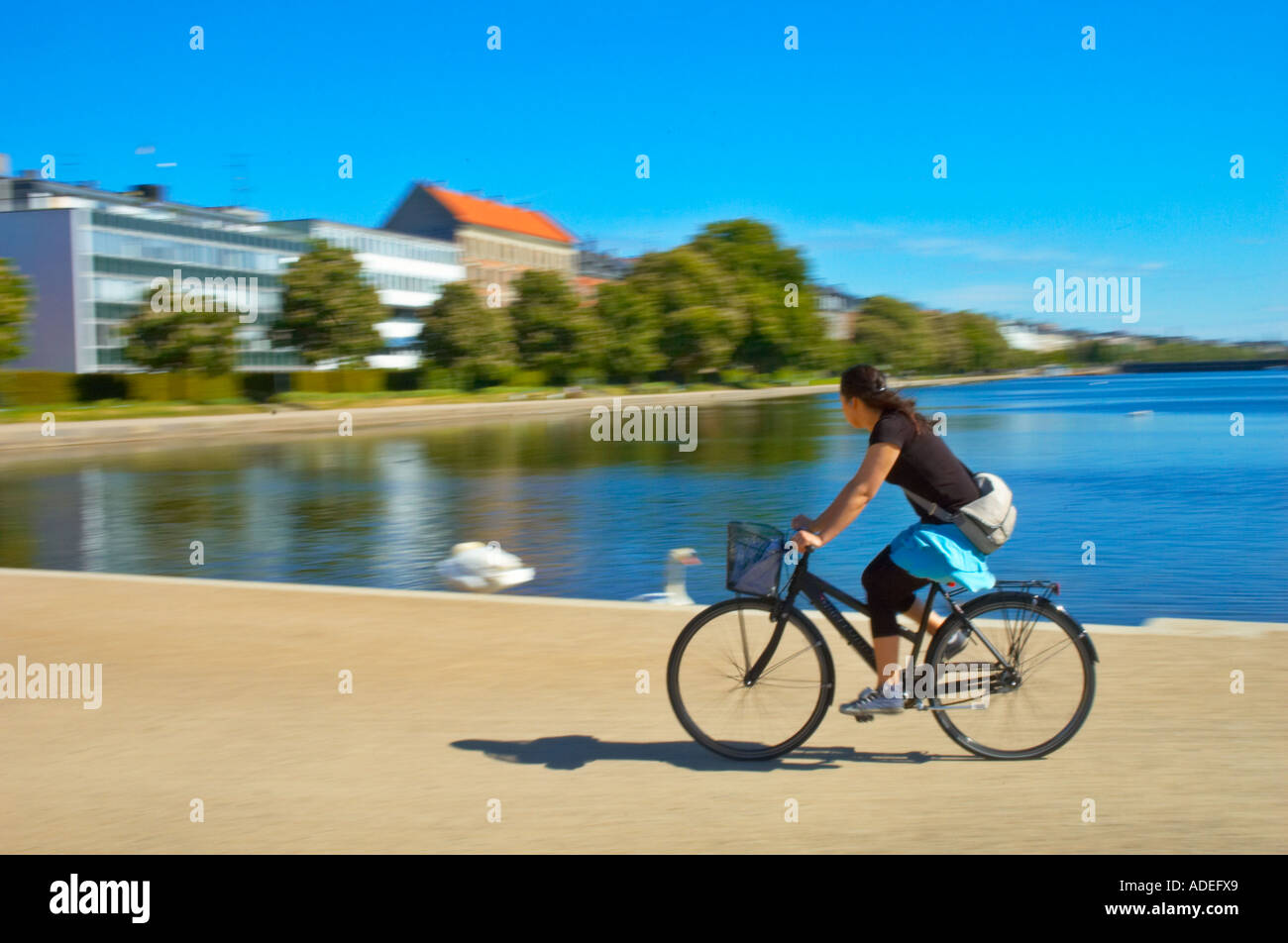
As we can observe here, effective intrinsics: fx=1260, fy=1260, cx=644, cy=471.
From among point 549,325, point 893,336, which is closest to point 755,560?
point 549,325

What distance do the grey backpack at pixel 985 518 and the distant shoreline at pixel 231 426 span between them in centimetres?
2920

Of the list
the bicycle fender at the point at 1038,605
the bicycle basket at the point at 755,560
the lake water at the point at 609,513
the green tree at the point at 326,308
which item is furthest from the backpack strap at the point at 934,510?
the green tree at the point at 326,308

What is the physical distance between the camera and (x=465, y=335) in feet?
238

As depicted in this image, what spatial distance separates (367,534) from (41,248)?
201 feet

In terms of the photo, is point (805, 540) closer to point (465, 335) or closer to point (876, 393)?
point (876, 393)

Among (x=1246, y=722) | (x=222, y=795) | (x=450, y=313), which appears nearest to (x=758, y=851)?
(x=222, y=795)

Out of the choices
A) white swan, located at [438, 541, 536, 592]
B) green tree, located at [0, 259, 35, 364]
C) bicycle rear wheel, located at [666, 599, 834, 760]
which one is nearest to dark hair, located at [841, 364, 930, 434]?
bicycle rear wheel, located at [666, 599, 834, 760]

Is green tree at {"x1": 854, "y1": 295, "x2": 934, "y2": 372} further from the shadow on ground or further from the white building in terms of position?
the shadow on ground

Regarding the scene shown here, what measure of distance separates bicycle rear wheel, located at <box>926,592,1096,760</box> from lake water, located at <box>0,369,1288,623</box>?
434 centimetres

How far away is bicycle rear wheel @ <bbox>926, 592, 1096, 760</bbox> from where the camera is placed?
17.0ft

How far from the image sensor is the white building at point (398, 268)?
97250 mm

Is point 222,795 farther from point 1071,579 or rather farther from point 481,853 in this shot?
point 1071,579

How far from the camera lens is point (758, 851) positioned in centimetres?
418

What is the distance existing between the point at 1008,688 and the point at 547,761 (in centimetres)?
194
